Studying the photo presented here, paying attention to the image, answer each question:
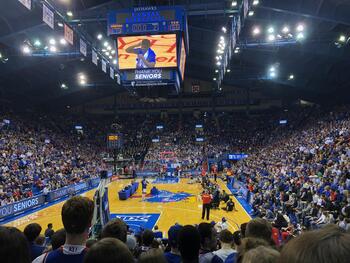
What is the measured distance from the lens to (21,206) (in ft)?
63.2

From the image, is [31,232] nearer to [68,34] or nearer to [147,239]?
[147,239]

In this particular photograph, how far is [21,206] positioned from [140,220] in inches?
326

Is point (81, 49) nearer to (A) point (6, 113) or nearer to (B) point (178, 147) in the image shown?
(A) point (6, 113)

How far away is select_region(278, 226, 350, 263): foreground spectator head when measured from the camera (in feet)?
3.52

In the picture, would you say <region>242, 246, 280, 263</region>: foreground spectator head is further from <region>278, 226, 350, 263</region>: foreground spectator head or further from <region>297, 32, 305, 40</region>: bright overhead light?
<region>297, 32, 305, 40</region>: bright overhead light

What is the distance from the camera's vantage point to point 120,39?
19.1m

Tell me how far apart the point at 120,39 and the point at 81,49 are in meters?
2.66

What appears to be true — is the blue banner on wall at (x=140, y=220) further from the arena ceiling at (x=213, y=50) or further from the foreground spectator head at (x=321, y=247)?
the foreground spectator head at (x=321, y=247)

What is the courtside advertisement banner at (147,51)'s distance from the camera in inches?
747

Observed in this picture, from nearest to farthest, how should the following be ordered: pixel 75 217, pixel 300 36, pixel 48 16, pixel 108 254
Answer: pixel 108 254, pixel 75 217, pixel 48 16, pixel 300 36

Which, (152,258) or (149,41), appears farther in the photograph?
(149,41)

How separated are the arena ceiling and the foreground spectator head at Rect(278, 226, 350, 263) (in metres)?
15.5

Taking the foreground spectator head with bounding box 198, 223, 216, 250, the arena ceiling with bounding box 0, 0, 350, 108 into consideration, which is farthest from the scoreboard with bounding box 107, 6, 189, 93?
the foreground spectator head with bounding box 198, 223, 216, 250

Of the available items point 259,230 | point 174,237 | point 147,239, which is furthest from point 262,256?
point 147,239
